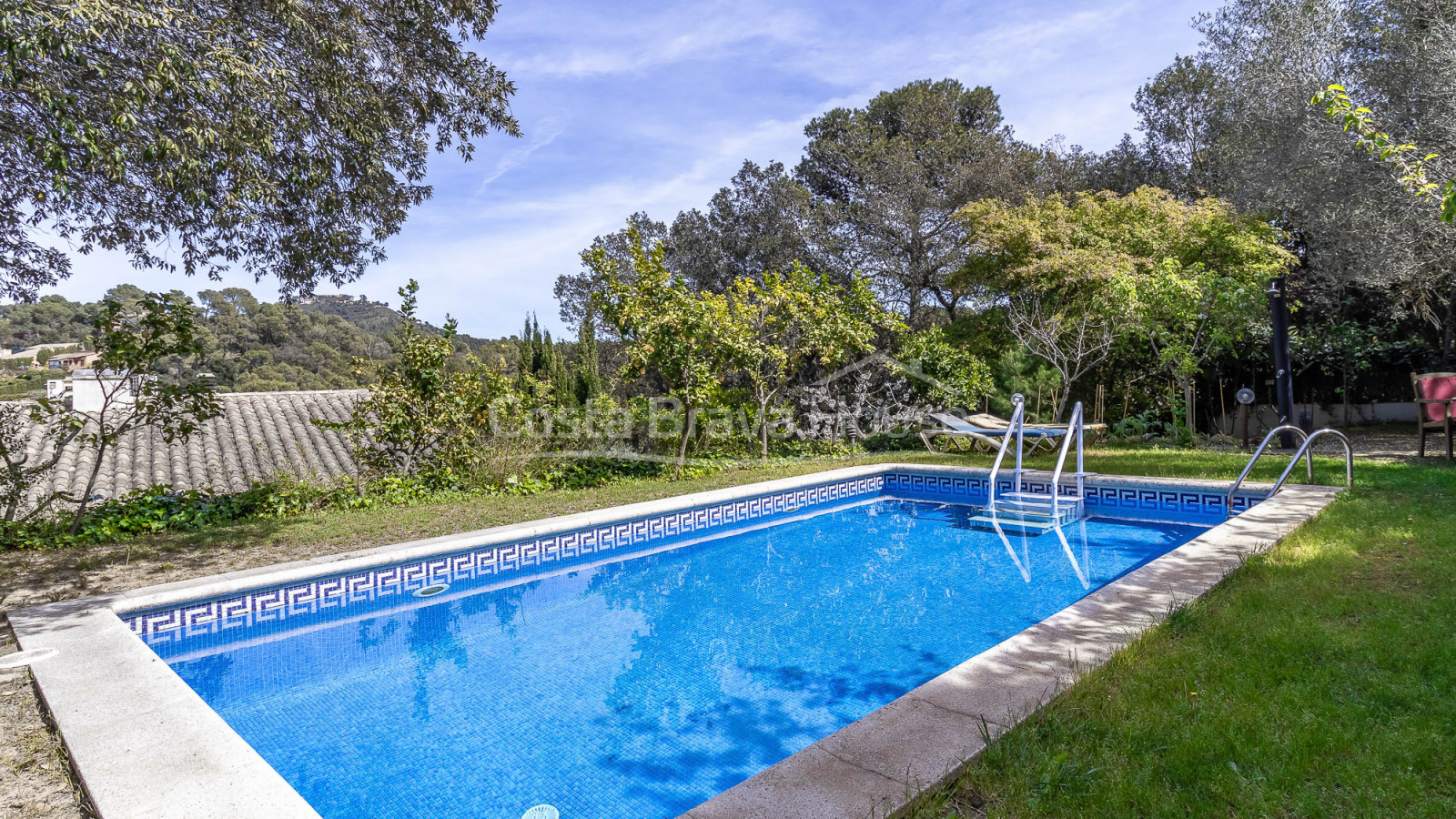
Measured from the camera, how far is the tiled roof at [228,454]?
934 centimetres

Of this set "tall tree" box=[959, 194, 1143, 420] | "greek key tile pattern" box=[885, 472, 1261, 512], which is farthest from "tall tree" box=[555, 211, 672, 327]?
"greek key tile pattern" box=[885, 472, 1261, 512]

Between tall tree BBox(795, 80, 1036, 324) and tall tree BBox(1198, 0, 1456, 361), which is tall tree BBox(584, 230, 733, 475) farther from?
tall tree BBox(1198, 0, 1456, 361)

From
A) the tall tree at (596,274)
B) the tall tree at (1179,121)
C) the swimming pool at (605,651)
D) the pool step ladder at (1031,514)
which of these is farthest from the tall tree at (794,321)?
the tall tree at (1179,121)

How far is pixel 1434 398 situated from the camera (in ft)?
24.4

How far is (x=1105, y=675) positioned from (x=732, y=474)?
22.6 feet

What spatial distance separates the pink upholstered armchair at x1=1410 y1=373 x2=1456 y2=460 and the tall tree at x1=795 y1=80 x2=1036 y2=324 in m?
7.72

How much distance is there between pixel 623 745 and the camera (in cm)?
301

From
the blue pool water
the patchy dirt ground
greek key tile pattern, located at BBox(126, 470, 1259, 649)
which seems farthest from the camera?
greek key tile pattern, located at BBox(126, 470, 1259, 649)

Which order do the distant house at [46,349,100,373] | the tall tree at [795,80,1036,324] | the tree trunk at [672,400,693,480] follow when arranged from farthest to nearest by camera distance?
the tall tree at [795,80,1036,324] < the distant house at [46,349,100,373] < the tree trunk at [672,400,693,480]

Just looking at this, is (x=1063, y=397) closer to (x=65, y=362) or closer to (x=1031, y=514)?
(x=1031, y=514)

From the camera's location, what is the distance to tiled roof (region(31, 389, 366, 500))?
30.6 ft

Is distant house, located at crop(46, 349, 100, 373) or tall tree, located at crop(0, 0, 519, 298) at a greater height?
tall tree, located at crop(0, 0, 519, 298)

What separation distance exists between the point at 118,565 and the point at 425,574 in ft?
6.60

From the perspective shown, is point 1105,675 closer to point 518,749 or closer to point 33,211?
point 518,749
